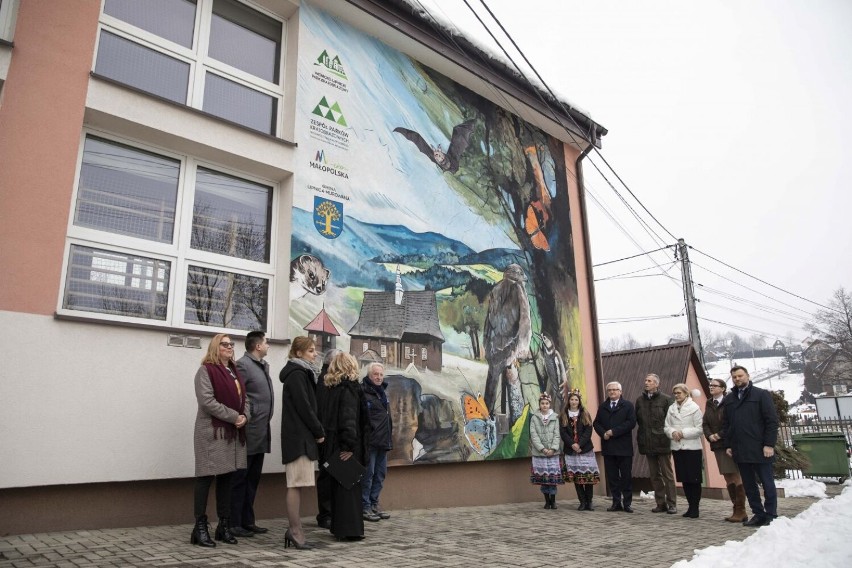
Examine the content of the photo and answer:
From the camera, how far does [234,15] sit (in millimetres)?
7930

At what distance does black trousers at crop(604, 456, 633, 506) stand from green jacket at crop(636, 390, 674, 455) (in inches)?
12.4

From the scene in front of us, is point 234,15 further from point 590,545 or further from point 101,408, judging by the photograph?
point 590,545

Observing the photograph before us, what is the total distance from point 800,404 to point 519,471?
61.4 m

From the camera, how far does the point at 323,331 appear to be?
7297 mm

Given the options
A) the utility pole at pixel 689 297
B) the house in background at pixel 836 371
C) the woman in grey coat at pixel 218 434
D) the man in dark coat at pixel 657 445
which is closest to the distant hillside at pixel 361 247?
the woman in grey coat at pixel 218 434

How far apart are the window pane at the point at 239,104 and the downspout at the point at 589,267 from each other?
7652mm

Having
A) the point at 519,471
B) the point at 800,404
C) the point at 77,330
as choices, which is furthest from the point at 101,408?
the point at 800,404

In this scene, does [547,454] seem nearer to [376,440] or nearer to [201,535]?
[376,440]

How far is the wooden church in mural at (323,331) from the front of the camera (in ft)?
23.6

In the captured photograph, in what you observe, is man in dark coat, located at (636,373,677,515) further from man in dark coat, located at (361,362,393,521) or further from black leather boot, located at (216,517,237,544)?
black leather boot, located at (216,517,237,544)

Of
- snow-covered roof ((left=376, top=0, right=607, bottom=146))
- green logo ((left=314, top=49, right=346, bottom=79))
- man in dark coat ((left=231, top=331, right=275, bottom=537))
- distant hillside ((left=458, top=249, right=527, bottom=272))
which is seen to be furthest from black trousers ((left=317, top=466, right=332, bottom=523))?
snow-covered roof ((left=376, top=0, right=607, bottom=146))

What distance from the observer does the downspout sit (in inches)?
489

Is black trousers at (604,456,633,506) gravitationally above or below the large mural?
below

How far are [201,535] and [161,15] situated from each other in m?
6.09
